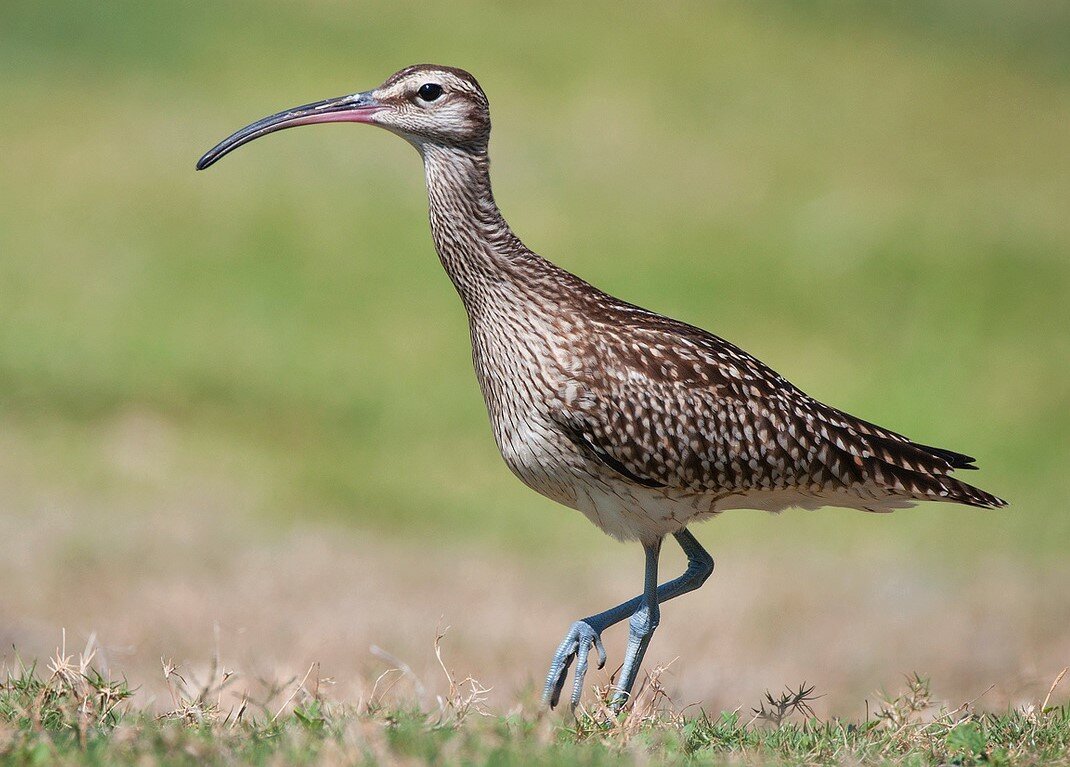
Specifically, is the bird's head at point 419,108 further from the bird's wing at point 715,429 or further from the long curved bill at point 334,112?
the bird's wing at point 715,429

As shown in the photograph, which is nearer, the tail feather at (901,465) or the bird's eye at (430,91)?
the bird's eye at (430,91)

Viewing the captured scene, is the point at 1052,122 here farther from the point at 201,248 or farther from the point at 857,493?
the point at 857,493

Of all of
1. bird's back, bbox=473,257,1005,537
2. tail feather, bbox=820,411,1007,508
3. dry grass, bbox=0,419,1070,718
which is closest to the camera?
bird's back, bbox=473,257,1005,537

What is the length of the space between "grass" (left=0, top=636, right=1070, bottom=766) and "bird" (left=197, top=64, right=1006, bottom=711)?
100 centimetres

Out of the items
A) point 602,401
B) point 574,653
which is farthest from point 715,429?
point 574,653

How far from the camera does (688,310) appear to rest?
61.7 feet

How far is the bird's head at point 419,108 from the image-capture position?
6.81m

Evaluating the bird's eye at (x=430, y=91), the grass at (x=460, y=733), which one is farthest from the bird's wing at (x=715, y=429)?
the bird's eye at (x=430, y=91)

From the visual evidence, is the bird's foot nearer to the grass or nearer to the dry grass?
the grass

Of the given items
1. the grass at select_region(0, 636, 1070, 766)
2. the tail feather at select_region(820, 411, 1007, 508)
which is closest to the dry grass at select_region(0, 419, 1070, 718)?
the tail feather at select_region(820, 411, 1007, 508)

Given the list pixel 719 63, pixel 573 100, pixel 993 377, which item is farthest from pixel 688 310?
pixel 719 63

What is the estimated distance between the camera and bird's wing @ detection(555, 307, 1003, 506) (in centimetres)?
662

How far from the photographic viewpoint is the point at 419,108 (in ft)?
22.5

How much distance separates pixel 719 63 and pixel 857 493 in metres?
18.3
